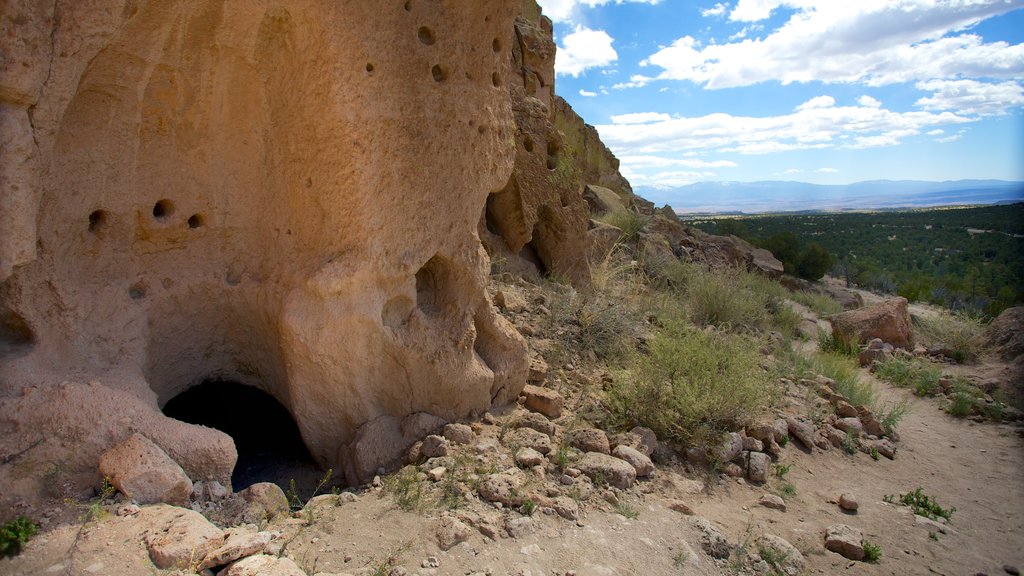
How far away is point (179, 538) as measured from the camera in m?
2.16

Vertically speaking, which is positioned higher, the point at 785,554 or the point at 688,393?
the point at 688,393

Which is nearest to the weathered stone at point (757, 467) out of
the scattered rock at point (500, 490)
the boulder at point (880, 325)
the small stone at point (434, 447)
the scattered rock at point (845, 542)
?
the scattered rock at point (845, 542)

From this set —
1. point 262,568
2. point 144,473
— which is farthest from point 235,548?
point 144,473

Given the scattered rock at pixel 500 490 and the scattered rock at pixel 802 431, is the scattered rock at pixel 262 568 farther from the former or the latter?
the scattered rock at pixel 802 431

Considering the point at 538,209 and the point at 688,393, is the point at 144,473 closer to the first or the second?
the point at 688,393

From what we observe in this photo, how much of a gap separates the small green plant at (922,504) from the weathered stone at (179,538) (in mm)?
3598

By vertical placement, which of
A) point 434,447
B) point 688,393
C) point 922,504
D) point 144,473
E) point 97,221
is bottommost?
point 922,504

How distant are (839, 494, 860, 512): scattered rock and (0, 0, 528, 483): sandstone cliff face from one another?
211 cm

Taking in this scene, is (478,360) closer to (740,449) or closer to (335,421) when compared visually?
(335,421)

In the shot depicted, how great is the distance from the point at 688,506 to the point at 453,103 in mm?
2524

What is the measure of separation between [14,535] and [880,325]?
8167 mm

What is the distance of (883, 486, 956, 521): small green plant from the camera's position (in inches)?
138

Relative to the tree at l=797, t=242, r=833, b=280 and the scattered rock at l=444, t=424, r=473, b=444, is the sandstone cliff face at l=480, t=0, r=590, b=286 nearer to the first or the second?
the scattered rock at l=444, t=424, r=473, b=444

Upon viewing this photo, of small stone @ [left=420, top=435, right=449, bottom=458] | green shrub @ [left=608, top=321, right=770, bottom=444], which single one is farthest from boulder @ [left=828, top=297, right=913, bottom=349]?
small stone @ [left=420, top=435, right=449, bottom=458]
